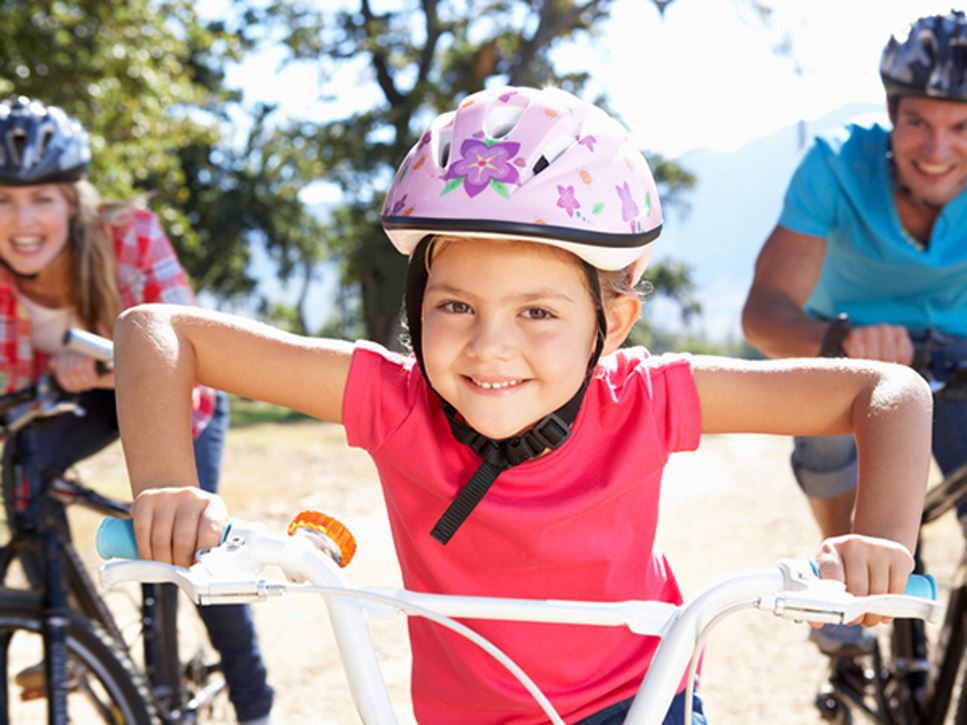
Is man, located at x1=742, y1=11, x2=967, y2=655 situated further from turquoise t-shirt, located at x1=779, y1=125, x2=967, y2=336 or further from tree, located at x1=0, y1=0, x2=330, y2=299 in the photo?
tree, located at x1=0, y1=0, x2=330, y2=299

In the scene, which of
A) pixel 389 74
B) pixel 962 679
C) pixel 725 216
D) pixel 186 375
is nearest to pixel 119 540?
pixel 186 375

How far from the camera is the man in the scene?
10.7 ft

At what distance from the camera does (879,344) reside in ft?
9.67

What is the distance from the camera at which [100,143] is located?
1000 centimetres

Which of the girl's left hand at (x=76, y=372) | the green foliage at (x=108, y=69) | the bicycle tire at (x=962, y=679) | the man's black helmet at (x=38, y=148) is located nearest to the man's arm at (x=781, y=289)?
the bicycle tire at (x=962, y=679)

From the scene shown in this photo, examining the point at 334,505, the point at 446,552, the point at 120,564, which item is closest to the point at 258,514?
the point at 334,505

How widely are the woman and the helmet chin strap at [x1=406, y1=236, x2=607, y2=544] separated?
162cm

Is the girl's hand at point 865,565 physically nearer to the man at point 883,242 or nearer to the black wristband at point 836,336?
the black wristband at point 836,336

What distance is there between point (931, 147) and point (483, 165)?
1775 mm

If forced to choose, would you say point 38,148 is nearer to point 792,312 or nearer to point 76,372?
point 76,372

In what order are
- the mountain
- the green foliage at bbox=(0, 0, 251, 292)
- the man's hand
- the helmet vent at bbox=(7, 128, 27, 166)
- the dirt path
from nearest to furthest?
the man's hand, the helmet vent at bbox=(7, 128, 27, 166), the dirt path, the green foliage at bbox=(0, 0, 251, 292), the mountain

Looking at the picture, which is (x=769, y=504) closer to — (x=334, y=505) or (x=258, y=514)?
(x=334, y=505)

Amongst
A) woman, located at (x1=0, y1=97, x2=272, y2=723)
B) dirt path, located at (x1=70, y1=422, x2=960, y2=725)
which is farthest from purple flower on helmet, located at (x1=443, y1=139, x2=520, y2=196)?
dirt path, located at (x1=70, y1=422, x2=960, y2=725)

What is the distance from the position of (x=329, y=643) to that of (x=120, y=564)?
4.52m
